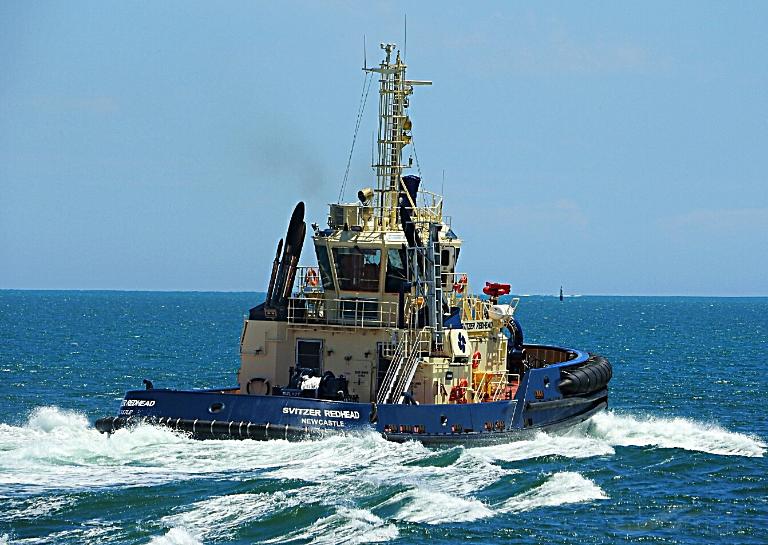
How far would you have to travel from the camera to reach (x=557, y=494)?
2169 cm

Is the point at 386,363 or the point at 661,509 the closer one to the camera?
the point at 661,509

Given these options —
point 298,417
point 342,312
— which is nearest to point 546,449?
point 342,312

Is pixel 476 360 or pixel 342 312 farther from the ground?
pixel 342 312

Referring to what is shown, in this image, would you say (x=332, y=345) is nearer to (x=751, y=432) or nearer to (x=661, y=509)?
(x=661, y=509)

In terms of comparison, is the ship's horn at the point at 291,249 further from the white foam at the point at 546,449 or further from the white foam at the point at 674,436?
the white foam at the point at 674,436

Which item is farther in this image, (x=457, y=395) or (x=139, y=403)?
(x=457, y=395)

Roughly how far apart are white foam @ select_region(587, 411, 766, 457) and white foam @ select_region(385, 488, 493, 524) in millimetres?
8398

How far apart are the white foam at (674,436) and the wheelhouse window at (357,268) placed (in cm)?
687

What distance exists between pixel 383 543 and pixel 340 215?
9.78m

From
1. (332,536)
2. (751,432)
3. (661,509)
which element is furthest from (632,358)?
(332,536)

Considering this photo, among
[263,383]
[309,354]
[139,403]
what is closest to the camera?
Result: [139,403]

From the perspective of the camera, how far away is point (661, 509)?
835 inches

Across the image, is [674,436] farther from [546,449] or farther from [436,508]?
[436,508]

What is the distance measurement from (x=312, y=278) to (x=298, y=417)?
4.37m
